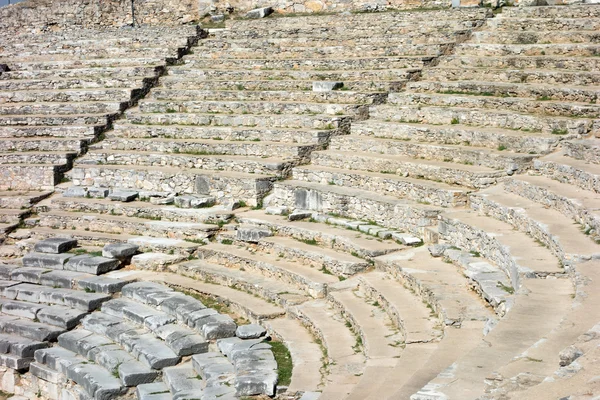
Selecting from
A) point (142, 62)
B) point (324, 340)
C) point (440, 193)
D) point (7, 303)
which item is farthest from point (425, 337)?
point (142, 62)

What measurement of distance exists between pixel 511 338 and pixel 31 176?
1226 cm

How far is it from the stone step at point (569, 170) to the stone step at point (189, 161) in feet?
14.7

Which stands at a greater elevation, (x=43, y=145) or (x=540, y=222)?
(x=43, y=145)

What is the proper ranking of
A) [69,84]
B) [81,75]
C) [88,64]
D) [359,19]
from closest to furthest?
[359,19]
[69,84]
[81,75]
[88,64]

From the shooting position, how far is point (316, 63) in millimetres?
17828

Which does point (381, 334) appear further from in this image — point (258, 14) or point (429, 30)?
point (258, 14)

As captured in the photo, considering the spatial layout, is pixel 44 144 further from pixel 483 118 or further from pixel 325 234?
pixel 483 118

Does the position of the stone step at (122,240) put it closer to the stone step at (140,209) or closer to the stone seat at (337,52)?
the stone step at (140,209)

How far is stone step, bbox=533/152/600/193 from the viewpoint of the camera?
36.2 feet

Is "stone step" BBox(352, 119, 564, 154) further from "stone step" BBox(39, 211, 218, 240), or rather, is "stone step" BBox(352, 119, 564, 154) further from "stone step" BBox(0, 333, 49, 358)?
"stone step" BBox(0, 333, 49, 358)

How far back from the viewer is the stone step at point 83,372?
34.2 feet

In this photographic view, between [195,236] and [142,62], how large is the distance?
692 cm

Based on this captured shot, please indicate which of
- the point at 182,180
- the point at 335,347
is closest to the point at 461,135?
the point at 182,180

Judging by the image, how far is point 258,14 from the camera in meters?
21.7
